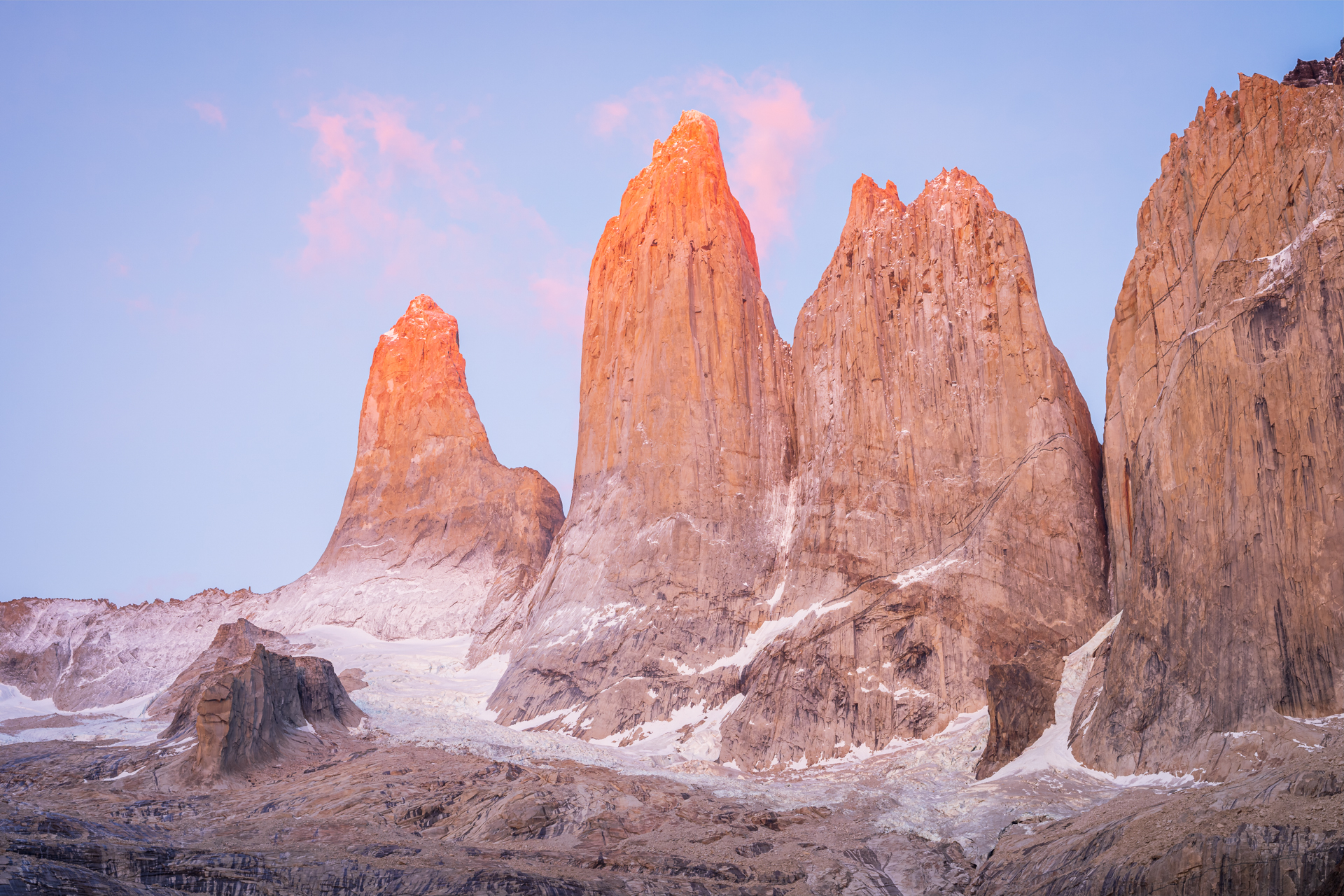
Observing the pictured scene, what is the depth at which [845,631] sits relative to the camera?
42719mm

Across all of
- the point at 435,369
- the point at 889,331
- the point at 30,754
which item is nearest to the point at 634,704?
the point at 889,331

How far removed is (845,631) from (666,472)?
1435cm

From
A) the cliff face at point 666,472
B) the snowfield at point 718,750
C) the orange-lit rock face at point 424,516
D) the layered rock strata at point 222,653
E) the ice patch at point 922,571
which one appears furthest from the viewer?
the orange-lit rock face at point 424,516

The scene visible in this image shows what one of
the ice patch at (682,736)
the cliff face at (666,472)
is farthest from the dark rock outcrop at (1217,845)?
the cliff face at (666,472)

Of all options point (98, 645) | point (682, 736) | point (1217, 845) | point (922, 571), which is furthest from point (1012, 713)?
point (98, 645)

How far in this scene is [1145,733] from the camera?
28.5 m

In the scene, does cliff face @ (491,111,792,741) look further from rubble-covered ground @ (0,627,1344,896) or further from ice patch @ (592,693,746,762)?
rubble-covered ground @ (0,627,1344,896)

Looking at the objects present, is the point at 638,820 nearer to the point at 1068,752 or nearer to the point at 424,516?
the point at 1068,752

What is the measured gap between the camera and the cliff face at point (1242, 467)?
1006 inches

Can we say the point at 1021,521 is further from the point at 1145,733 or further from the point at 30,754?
the point at 30,754

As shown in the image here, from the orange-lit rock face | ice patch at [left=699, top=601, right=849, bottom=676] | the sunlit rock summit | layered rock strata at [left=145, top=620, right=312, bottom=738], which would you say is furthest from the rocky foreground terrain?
the orange-lit rock face

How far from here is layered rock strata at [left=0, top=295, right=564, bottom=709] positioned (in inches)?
2591

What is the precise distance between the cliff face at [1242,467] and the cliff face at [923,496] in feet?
18.7

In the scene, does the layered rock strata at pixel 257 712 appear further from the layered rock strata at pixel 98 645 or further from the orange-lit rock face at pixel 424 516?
the orange-lit rock face at pixel 424 516
